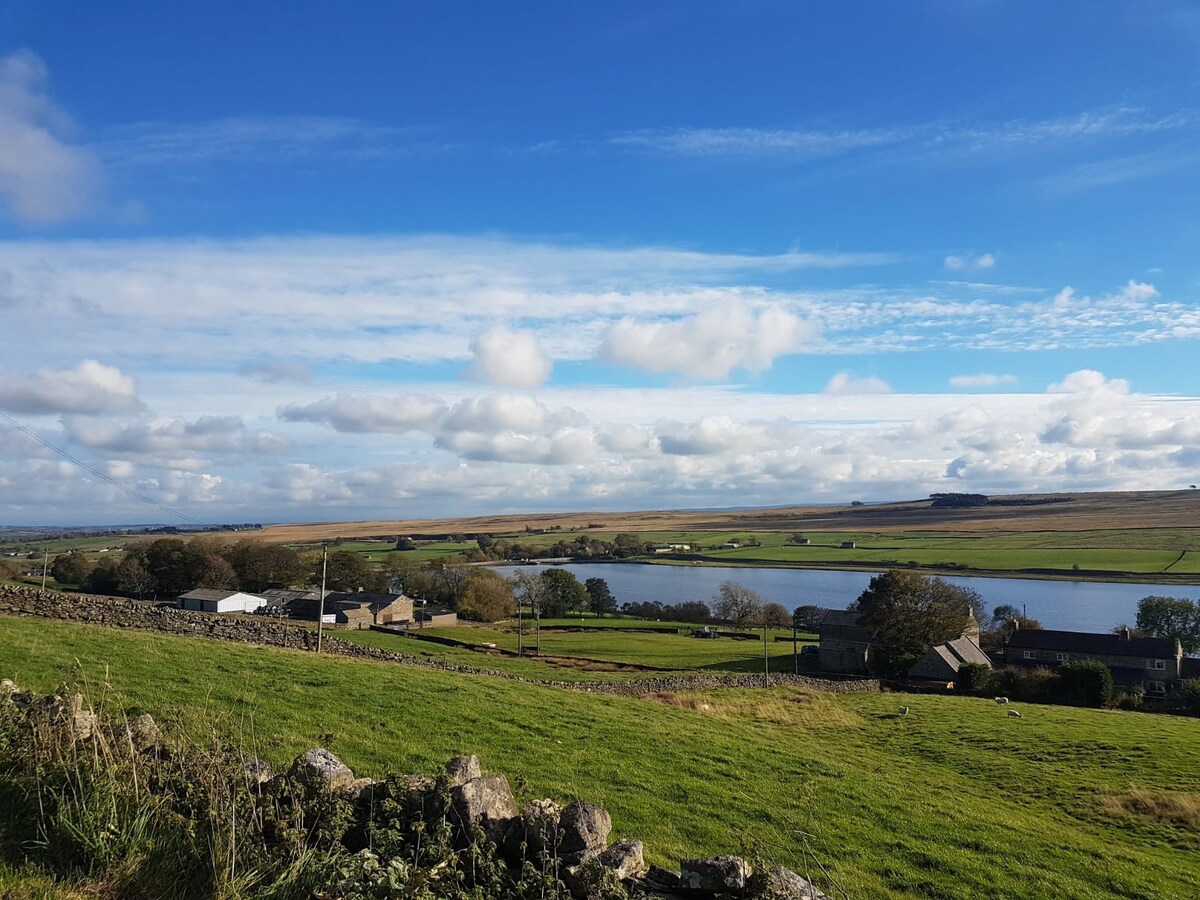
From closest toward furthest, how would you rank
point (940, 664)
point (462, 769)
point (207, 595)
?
point (462, 769) → point (940, 664) → point (207, 595)

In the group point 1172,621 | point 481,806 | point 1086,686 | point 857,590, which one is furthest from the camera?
point 857,590

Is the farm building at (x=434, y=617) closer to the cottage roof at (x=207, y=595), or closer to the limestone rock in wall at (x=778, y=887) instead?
the cottage roof at (x=207, y=595)

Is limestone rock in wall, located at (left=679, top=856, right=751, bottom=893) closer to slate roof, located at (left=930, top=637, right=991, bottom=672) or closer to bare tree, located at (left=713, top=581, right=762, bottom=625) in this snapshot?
slate roof, located at (left=930, top=637, right=991, bottom=672)

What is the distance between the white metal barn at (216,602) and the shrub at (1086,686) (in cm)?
6485

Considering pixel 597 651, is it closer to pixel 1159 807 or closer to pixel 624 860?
pixel 1159 807

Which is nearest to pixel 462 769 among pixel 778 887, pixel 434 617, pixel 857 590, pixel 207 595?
pixel 778 887

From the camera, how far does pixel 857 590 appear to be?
116 m

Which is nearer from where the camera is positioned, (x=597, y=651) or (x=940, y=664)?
(x=940, y=664)

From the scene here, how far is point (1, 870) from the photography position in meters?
5.00

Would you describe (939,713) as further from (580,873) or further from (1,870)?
(1,870)

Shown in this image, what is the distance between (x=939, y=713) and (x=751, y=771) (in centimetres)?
2264

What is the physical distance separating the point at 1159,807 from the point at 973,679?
33.8m

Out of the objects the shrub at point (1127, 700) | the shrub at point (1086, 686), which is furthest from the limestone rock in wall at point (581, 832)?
the shrub at point (1127, 700)

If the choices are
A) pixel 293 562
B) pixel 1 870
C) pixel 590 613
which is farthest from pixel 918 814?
pixel 293 562
